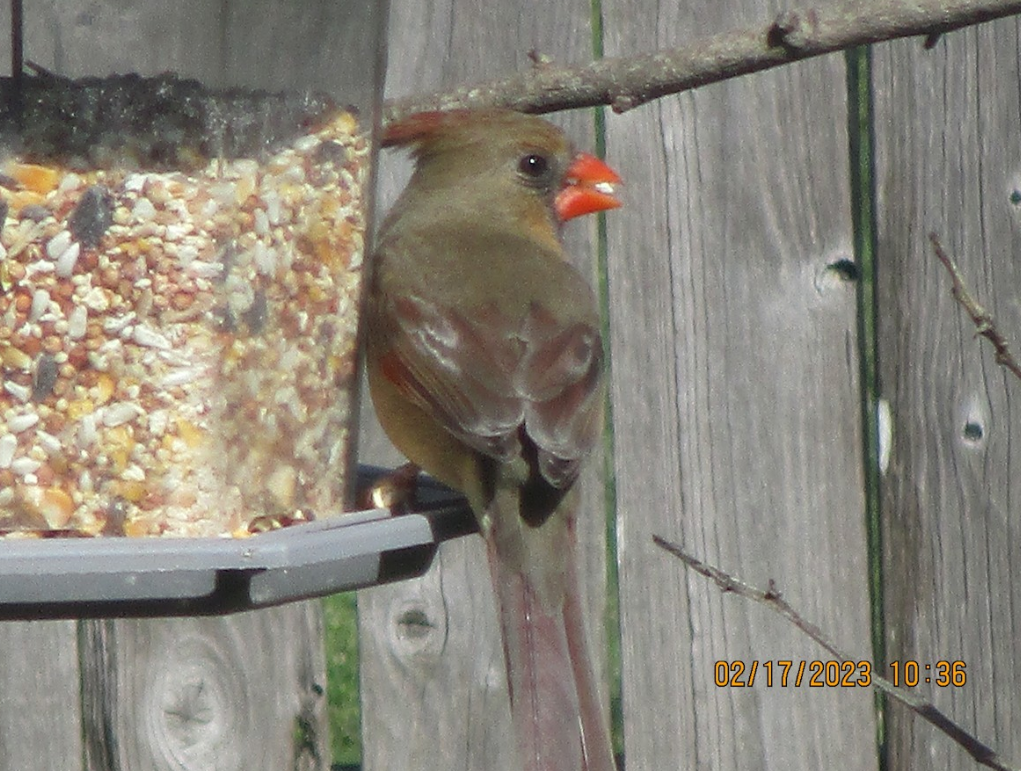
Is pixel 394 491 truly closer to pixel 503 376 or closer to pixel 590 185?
pixel 503 376

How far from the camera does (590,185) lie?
105 inches

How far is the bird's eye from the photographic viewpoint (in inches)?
111

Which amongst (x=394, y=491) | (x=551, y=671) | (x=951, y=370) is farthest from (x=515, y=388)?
(x=951, y=370)

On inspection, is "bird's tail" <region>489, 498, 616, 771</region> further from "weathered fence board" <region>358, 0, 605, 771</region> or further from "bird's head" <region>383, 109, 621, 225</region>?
"bird's head" <region>383, 109, 621, 225</region>

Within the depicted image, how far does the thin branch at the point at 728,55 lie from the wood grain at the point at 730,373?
398mm

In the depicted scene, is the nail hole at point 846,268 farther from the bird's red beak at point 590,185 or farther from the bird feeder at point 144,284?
the bird feeder at point 144,284

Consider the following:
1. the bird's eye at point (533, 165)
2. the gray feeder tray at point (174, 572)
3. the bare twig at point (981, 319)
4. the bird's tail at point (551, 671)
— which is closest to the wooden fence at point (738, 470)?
the bird's eye at point (533, 165)

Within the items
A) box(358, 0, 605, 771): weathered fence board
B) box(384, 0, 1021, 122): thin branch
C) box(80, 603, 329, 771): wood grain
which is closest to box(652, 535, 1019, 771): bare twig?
box(358, 0, 605, 771): weathered fence board

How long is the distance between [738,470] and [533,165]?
0.64 meters

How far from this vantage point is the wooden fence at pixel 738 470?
2.68 metres

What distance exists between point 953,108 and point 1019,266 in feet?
0.93

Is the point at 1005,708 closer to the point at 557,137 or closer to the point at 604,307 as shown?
the point at 604,307

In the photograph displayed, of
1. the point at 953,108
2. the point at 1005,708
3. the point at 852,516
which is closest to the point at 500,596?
the point at 852,516
